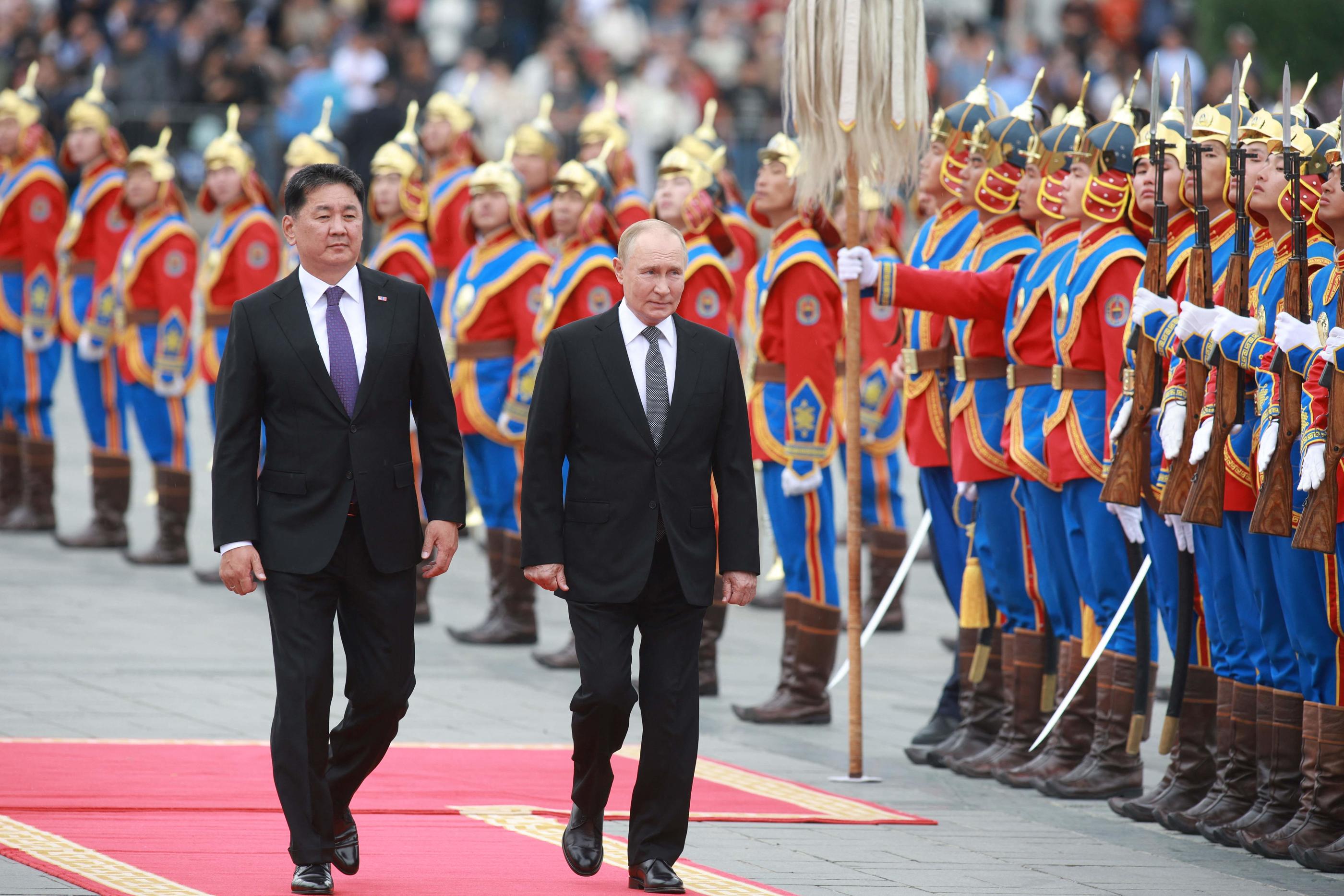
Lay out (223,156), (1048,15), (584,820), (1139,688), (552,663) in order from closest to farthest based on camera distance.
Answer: (584,820) < (1139,688) < (552,663) < (223,156) < (1048,15)

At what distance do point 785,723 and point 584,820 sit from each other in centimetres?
314

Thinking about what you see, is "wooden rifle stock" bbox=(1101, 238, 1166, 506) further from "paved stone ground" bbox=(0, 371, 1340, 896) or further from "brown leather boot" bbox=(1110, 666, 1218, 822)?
"paved stone ground" bbox=(0, 371, 1340, 896)

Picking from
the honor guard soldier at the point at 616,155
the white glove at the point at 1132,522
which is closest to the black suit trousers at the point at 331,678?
the white glove at the point at 1132,522

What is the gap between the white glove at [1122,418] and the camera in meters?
7.43

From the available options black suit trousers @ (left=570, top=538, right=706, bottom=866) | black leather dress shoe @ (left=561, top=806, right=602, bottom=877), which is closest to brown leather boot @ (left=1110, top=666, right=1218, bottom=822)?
black suit trousers @ (left=570, top=538, right=706, bottom=866)

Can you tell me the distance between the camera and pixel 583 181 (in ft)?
35.4

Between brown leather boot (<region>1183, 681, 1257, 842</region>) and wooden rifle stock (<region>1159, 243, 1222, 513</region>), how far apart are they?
0.65m

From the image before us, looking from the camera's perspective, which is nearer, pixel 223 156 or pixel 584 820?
pixel 584 820

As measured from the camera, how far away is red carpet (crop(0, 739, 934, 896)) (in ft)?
20.3

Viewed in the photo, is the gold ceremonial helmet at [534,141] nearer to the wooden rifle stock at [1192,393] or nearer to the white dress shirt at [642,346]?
the wooden rifle stock at [1192,393]

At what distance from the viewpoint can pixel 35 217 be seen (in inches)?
539

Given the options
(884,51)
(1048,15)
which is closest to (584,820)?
(884,51)

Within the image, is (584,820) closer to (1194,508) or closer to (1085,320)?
(1194,508)

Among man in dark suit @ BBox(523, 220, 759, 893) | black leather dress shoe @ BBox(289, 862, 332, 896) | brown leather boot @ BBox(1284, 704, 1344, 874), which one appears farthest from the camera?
brown leather boot @ BBox(1284, 704, 1344, 874)
